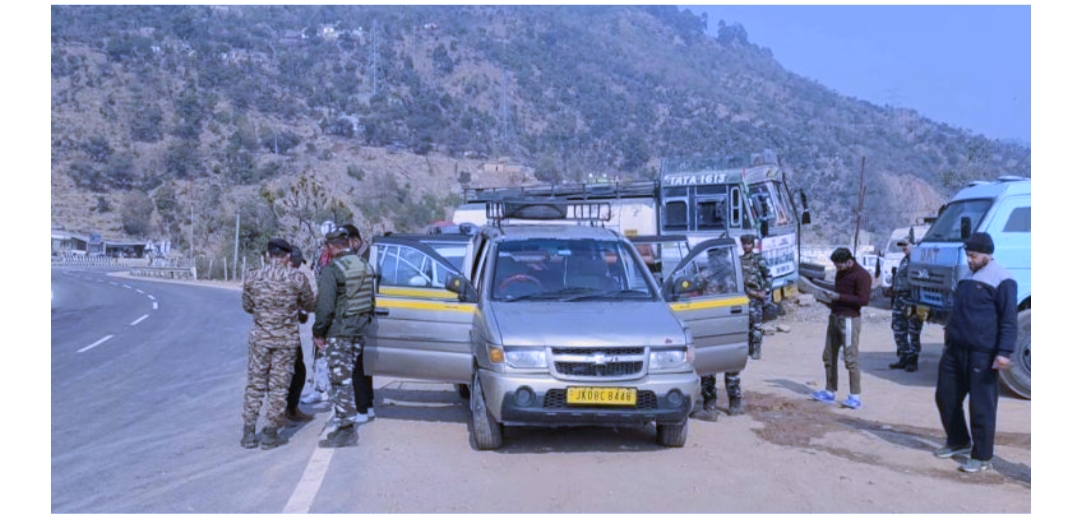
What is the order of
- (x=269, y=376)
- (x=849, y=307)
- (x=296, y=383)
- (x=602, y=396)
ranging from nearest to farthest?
1. (x=602, y=396)
2. (x=269, y=376)
3. (x=296, y=383)
4. (x=849, y=307)

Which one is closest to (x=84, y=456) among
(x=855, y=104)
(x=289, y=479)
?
(x=289, y=479)

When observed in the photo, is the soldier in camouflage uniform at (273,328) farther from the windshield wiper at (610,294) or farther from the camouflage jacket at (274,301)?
the windshield wiper at (610,294)

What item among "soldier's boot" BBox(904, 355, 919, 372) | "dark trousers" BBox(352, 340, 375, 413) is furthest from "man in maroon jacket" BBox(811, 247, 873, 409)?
"dark trousers" BBox(352, 340, 375, 413)

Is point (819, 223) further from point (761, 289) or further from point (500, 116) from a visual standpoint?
point (761, 289)

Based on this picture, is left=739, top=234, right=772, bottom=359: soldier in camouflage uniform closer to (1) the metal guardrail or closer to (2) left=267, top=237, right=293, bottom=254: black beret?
(2) left=267, top=237, right=293, bottom=254: black beret

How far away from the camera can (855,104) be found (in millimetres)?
128000

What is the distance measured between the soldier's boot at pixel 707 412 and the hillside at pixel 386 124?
137 feet

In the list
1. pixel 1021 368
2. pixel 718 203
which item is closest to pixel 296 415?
pixel 1021 368

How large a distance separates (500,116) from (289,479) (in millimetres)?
91484

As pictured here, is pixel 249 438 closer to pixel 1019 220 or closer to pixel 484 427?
pixel 484 427

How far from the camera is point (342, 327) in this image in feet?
26.7

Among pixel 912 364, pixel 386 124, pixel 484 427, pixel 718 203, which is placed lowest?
pixel 912 364

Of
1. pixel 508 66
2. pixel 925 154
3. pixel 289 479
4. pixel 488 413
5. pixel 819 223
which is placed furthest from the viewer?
pixel 508 66

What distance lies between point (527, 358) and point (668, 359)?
3.54 feet
